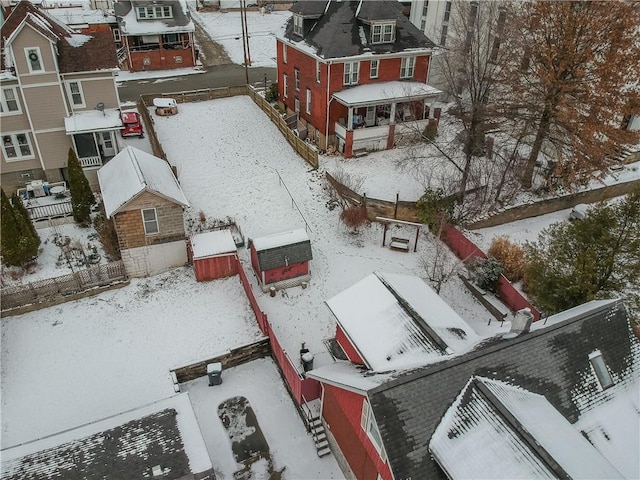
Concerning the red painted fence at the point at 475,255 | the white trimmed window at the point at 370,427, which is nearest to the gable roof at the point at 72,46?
the red painted fence at the point at 475,255

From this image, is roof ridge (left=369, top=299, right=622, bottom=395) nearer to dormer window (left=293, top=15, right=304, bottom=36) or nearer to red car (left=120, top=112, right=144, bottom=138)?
dormer window (left=293, top=15, right=304, bottom=36)

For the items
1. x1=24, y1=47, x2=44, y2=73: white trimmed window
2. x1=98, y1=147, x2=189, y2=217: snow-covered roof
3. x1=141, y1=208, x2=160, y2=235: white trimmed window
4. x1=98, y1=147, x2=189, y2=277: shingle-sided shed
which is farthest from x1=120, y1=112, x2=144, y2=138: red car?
x1=141, y1=208, x2=160, y2=235: white trimmed window

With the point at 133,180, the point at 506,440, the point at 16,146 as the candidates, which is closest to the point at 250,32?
the point at 16,146

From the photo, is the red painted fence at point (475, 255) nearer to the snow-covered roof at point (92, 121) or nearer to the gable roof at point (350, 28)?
the gable roof at point (350, 28)

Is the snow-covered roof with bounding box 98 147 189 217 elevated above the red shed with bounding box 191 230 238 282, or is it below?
above

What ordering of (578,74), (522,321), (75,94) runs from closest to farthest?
(522,321), (578,74), (75,94)

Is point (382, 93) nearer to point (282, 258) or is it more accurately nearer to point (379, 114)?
point (379, 114)

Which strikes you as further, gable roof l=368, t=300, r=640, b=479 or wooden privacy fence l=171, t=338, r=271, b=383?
wooden privacy fence l=171, t=338, r=271, b=383

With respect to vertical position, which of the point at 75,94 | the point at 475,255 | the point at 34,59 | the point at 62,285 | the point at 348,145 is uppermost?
the point at 34,59
